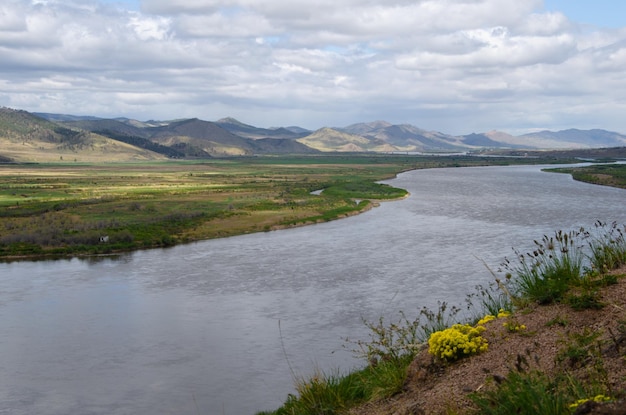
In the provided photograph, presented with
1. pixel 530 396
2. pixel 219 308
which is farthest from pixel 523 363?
pixel 219 308

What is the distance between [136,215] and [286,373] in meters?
41.5

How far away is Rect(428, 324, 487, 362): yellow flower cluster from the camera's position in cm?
1012

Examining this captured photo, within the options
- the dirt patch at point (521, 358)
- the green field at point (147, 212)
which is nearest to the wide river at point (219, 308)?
the green field at point (147, 212)

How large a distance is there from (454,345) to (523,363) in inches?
55.2

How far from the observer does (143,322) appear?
25453 millimetres

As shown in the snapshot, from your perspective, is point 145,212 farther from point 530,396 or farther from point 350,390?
point 530,396

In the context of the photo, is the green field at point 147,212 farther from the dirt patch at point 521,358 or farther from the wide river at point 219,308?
the dirt patch at point 521,358

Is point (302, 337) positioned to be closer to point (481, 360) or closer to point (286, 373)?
point (286, 373)

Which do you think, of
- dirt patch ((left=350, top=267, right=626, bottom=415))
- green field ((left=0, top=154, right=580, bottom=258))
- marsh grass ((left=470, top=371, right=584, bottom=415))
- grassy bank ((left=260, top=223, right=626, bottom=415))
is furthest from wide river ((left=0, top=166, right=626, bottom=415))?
marsh grass ((left=470, top=371, right=584, bottom=415))

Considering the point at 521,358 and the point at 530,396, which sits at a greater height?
the point at 521,358

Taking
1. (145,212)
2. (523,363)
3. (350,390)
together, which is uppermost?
(523,363)

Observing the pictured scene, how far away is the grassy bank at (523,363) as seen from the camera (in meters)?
7.43

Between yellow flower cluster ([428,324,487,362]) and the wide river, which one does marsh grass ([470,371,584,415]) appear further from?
the wide river

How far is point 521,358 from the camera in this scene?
7.94 metres
